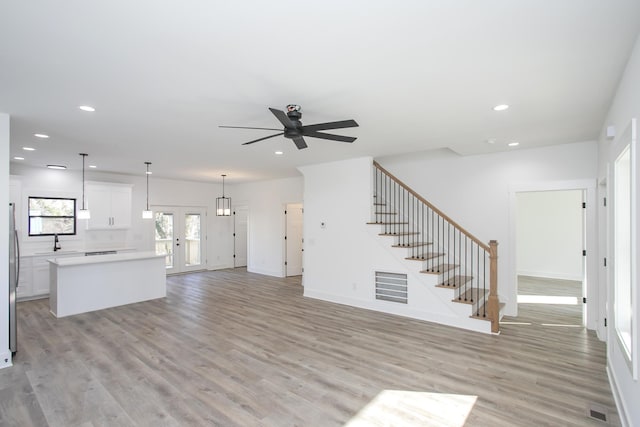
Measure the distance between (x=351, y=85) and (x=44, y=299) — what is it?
7783 millimetres

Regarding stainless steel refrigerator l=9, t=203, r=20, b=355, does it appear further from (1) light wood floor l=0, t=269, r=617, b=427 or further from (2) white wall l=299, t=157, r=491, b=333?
(2) white wall l=299, t=157, r=491, b=333

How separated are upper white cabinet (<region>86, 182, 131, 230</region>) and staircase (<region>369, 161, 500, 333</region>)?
242 inches

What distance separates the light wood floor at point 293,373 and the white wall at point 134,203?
245cm

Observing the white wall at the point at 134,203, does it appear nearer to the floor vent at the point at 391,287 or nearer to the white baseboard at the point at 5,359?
the white baseboard at the point at 5,359

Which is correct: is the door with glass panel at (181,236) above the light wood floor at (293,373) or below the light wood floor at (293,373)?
above

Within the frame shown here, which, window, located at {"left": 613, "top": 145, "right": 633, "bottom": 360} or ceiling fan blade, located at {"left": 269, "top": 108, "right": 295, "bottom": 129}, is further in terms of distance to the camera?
window, located at {"left": 613, "top": 145, "right": 633, "bottom": 360}

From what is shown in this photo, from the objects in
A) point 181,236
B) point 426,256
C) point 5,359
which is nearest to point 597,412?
point 426,256

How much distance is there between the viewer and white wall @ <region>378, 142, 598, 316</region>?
509 centimetres

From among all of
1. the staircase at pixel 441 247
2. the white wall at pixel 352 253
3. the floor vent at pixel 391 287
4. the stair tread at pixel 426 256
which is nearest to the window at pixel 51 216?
the white wall at pixel 352 253

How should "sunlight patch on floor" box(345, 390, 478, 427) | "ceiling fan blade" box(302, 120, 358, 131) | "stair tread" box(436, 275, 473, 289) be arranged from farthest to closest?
"stair tread" box(436, 275, 473, 289) → "ceiling fan blade" box(302, 120, 358, 131) → "sunlight patch on floor" box(345, 390, 478, 427)

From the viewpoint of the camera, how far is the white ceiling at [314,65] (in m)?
1.85

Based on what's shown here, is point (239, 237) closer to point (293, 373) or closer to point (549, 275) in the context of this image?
point (293, 373)

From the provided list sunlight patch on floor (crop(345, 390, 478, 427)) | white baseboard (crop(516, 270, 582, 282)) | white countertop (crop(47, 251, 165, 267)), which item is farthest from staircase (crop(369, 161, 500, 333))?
white countertop (crop(47, 251, 165, 267))

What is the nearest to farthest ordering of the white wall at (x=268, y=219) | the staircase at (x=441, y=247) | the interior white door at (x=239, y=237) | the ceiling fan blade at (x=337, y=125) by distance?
the ceiling fan blade at (x=337, y=125), the staircase at (x=441, y=247), the white wall at (x=268, y=219), the interior white door at (x=239, y=237)
